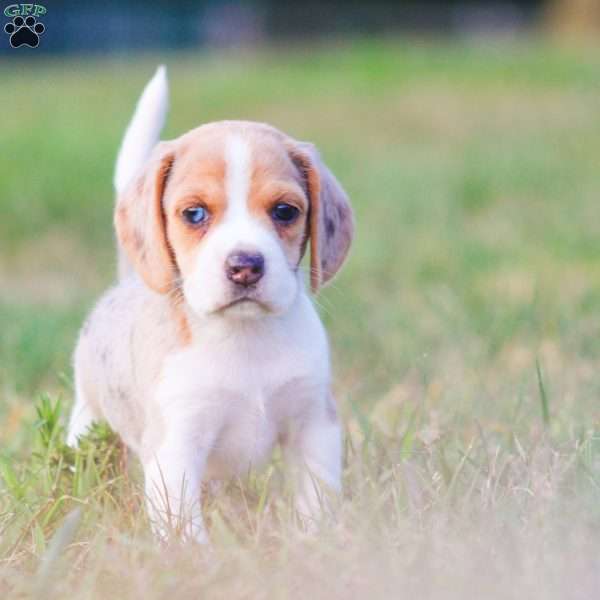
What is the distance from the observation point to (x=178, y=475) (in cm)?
316

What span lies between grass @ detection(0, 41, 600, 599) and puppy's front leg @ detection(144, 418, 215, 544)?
0.24 ft

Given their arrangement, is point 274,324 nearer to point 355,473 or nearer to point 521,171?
point 355,473

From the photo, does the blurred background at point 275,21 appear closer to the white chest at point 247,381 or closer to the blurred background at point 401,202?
the blurred background at point 401,202

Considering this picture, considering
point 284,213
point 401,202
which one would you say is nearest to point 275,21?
point 401,202

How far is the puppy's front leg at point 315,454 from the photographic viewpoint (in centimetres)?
322

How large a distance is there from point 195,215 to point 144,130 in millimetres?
830

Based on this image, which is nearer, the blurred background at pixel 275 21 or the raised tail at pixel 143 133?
the raised tail at pixel 143 133

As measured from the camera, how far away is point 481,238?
297 inches

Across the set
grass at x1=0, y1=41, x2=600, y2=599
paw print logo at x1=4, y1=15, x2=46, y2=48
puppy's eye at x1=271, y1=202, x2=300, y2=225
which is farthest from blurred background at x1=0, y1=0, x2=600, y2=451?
puppy's eye at x1=271, y1=202, x2=300, y2=225

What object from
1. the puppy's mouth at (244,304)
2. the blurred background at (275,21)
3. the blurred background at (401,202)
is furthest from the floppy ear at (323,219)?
the blurred background at (275,21)

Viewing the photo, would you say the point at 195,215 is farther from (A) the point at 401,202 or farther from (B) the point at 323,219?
(A) the point at 401,202

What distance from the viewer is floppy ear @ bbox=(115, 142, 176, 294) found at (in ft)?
10.6

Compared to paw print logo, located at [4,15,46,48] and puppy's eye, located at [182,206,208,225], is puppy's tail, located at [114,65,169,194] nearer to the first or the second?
paw print logo, located at [4,15,46,48]

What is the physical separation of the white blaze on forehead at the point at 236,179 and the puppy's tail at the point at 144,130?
77 cm
